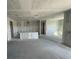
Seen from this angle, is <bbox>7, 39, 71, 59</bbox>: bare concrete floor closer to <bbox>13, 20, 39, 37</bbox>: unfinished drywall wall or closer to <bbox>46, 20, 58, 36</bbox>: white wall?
<bbox>13, 20, 39, 37</bbox>: unfinished drywall wall

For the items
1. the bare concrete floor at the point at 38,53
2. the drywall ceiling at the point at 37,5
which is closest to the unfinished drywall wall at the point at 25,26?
the drywall ceiling at the point at 37,5

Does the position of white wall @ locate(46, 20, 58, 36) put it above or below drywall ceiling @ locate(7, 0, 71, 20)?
below

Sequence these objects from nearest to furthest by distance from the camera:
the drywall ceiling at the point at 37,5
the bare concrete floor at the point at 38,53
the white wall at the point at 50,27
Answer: the bare concrete floor at the point at 38,53 → the drywall ceiling at the point at 37,5 → the white wall at the point at 50,27

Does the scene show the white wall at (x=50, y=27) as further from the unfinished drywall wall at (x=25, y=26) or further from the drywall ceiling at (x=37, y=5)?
the drywall ceiling at (x=37, y=5)

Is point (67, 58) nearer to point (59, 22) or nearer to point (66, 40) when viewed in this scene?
point (66, 40)

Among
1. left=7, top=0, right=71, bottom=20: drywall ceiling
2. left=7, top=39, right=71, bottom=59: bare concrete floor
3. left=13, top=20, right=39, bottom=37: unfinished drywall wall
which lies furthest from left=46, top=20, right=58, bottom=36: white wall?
left=7, top=39, right=71, bottom=59: bare concrete floor

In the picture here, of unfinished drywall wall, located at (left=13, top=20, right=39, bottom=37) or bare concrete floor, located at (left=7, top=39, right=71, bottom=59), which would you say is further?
unfinished drywall wall, located at (left=13, top=20, right=39, bottom=37)

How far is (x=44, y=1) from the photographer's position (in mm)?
5168

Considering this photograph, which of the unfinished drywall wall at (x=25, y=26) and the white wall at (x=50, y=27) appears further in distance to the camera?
the white wall at (x=50, y=27)

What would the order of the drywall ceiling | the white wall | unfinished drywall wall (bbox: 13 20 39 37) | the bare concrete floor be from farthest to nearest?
the white wall, unfinished drywall wall (bbox: 13 20 39 37), the drywall ceiling, the bare concrete floor

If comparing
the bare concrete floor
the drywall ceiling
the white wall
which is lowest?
the bare concrete floor
